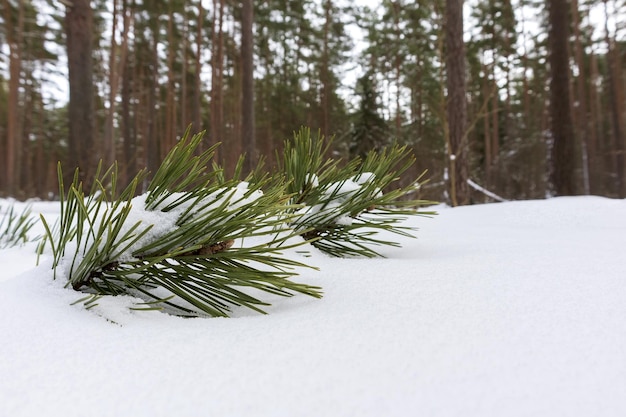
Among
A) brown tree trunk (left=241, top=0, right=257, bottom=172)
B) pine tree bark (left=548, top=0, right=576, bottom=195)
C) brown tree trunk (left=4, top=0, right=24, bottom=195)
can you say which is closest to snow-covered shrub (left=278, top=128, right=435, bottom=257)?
pine tree bark (left=548, top=0, right=576, bottom=195)

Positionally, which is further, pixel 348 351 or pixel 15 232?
pixel 15 232

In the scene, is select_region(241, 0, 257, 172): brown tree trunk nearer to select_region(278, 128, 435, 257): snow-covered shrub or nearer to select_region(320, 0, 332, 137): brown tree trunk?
select_region(320, 0, 332, 137): brown tree trunk

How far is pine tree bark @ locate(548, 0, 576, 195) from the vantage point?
18.2 ft

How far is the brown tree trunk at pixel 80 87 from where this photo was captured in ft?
16.1

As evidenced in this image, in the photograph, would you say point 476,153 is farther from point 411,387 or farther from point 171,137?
point 411,387

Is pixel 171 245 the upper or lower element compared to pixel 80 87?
lower

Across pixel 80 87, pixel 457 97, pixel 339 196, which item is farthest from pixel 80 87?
pixel 339 196

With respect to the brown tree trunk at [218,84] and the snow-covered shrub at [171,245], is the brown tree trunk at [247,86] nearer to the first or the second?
the brown tree trunk at [218,84]

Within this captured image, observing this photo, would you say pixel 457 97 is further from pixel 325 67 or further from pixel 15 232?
pixel 325 67

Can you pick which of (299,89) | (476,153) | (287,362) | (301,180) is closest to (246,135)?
(301,180)

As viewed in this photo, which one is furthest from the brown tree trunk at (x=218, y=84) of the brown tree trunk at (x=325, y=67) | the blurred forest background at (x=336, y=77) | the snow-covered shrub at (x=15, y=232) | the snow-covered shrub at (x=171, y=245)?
the snow-covered shrub at (x=171, y=245)

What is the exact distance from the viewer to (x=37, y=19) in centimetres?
1501

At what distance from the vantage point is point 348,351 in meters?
0.44

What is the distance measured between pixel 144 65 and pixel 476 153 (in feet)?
50.7
